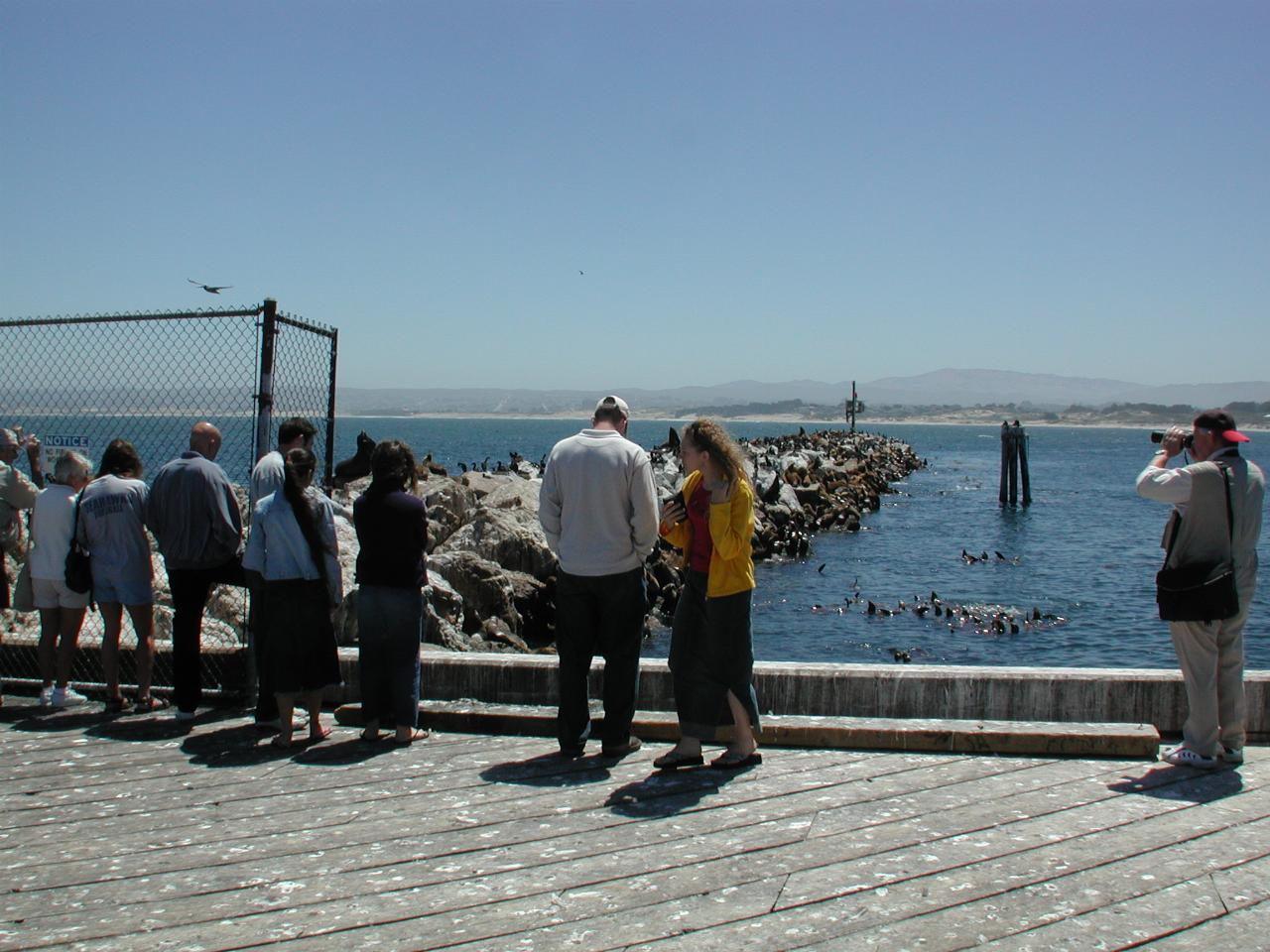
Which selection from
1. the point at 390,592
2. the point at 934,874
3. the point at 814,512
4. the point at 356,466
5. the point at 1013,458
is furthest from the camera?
the point at 1013,458

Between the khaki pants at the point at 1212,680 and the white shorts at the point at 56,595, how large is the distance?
222 inches

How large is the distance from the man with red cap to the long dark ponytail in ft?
13.0

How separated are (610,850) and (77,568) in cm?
364

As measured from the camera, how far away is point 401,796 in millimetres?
4750

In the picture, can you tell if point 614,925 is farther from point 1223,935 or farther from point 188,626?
point 188,626

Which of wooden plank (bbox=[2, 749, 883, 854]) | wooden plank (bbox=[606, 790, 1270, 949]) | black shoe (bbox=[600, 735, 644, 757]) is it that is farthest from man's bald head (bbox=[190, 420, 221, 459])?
wooden plank (bbox=[606, 790, 1270, 949])

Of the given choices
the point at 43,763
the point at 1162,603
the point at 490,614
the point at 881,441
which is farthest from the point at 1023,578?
the point at 881,441

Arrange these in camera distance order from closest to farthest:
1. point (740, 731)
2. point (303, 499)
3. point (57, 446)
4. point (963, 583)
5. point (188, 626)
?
point (740, 731) < point (303, 499) < point (188, 626) < point (57, 446) < point (963, 583)

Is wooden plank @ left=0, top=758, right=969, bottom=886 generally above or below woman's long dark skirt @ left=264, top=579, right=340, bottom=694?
below

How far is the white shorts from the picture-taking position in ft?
20.6

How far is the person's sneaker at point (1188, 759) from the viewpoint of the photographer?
5.04 metres

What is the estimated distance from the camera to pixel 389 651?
5.62m

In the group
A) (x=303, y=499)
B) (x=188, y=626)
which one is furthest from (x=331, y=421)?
(x=188, y=626)

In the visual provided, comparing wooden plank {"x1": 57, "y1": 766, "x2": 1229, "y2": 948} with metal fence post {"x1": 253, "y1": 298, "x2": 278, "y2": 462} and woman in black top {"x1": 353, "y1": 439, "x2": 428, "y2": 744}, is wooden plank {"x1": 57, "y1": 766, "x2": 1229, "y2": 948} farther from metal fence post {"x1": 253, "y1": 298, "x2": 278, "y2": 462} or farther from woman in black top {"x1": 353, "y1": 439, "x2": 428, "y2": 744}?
metal fence post {"x1": 253, "y1": 298, "x2": 278, "y2": 462}
